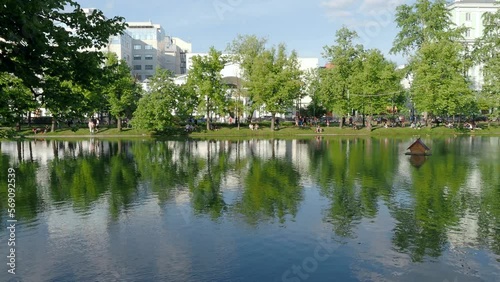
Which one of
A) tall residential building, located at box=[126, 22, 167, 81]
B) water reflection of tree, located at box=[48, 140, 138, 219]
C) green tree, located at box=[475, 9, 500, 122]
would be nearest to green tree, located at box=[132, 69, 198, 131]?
water reflection of tree, located at box=[48, 140, 138, 219]

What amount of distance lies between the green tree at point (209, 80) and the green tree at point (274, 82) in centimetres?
583

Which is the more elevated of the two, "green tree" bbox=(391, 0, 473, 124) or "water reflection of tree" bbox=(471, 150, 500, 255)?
"green tree" bbox=(391, 0, 473, 124)

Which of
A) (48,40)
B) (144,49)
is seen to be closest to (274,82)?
(48,40)

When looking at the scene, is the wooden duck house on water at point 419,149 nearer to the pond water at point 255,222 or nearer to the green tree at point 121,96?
the pond water at point 255,222

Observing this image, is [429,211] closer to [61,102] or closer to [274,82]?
[61,102]

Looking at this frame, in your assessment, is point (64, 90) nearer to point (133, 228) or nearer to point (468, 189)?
point (133, 228)

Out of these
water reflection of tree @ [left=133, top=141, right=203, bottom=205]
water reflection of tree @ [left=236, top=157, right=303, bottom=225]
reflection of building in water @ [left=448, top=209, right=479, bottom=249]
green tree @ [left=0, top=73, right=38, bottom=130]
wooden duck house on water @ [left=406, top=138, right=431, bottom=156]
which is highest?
green tree @ [left=0, top=73, right=38, bottom=130]

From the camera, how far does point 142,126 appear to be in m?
65.6

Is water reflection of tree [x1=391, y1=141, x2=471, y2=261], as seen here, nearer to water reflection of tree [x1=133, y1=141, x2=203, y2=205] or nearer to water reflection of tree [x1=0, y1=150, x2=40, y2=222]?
water reflection of tree [x1=133, y1=141, x2=203, y2=205]

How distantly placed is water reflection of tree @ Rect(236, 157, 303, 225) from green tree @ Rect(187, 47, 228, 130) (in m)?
39.3

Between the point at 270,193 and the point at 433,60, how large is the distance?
2445 inches

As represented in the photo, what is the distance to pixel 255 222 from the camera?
17953 millimetres

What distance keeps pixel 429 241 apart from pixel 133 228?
448 inches

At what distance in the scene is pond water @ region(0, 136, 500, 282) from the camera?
43.1ft
